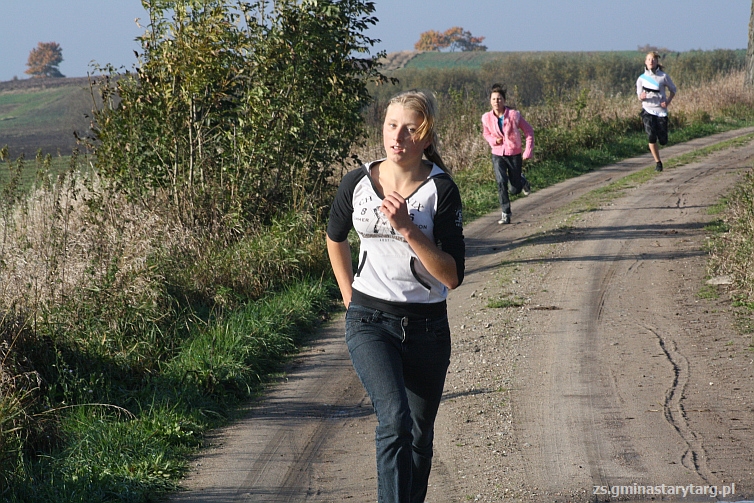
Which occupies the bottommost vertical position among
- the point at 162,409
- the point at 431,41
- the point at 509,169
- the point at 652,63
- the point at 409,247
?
the point at 162,409

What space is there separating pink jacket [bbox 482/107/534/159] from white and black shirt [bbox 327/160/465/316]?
8082 millimetres

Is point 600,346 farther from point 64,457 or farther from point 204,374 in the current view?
point 64,457

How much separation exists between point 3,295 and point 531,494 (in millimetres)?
5077

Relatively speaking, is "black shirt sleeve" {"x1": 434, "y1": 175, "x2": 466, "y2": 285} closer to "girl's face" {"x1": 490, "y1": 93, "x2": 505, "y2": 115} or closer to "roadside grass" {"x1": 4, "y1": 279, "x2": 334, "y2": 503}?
"roadside grass" {"x1": 4, "y1": 279, "x2": 334, "y2": 503}

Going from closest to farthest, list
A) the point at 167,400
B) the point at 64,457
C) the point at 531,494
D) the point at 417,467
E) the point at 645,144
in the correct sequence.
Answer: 1. the point at 417,467
2. the point at 531,494
3. the point at 64,457
4. the point at 167,400
5. the point at 645,144

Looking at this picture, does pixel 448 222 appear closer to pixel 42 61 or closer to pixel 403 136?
pixel 403 136

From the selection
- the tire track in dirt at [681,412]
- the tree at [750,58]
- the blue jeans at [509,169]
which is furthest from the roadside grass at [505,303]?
the tree at [750,58]

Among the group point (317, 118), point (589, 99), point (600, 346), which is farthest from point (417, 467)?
point (589, 99)

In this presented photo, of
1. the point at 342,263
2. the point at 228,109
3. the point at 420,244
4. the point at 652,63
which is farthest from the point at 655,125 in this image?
the point at 420,244

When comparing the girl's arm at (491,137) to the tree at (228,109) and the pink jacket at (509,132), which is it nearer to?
the pink jacket at (509,132)

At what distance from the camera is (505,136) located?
1157cm

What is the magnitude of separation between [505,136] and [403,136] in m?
8.22

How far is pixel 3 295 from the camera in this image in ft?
23.7

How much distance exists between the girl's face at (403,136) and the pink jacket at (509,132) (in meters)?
8.03
